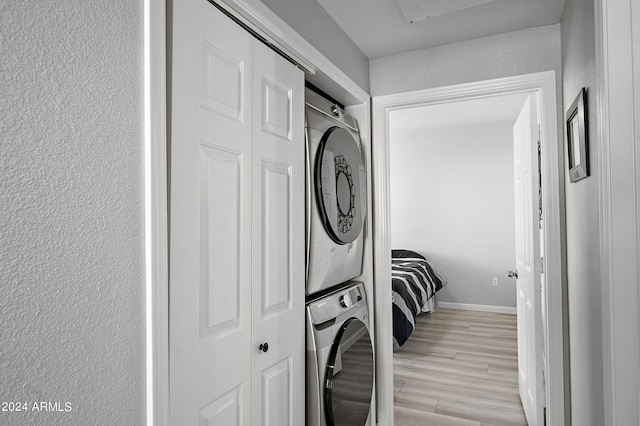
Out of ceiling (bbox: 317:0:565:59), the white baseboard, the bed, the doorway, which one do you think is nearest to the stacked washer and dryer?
ceiling (bbox: 317:0:565:59)

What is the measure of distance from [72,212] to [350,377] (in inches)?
66.1

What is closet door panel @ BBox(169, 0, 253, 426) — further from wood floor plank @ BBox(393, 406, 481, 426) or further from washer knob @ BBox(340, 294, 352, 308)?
wood floor plank @ BBox(393, 406, 481, 426)

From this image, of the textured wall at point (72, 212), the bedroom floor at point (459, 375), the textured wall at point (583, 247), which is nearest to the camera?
the textured wall at point (72, 212)

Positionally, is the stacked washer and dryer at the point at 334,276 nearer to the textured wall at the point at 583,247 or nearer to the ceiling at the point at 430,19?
the ceiling at the point at 430,19

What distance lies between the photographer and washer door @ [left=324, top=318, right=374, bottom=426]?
6.10ft

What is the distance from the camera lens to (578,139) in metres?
1.59

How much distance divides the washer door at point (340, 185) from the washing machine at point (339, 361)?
0.36 metres

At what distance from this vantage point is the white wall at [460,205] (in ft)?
18.1

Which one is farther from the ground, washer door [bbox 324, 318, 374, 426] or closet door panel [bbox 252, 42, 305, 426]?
closet door panel [bbox 252, 42, 305, 426]

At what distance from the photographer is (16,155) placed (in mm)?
680

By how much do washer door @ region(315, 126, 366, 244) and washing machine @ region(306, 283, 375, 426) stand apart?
362 millimetres

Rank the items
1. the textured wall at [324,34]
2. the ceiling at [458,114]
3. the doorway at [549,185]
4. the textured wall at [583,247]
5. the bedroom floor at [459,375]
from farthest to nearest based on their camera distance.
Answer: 1. the ceiling at [458,114]
2. the bedroom floor at [459,375]
3. the doorway at [549,185]
4. the textured wall at [324,34]
5. the textured wall at [583,247]

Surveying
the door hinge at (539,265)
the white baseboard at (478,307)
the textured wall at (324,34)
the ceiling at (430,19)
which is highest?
the ceiling at (430,19)

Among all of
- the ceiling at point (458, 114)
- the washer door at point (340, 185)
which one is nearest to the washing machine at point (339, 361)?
the washer door at point (340, 185)
